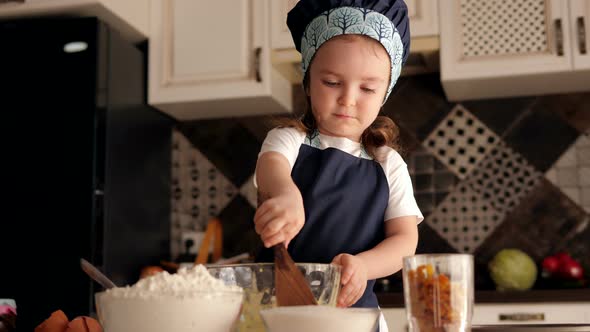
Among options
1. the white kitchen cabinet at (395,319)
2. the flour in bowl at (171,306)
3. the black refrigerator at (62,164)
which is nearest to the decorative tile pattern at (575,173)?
the white kitchen cabinet at (395,319)

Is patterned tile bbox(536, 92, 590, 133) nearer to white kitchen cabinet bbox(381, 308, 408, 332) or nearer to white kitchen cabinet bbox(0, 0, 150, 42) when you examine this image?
white kitchen cabinet bbox(381, 308, 408, 332)

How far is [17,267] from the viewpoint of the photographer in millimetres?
2379

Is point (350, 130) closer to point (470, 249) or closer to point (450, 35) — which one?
point (450, 35)

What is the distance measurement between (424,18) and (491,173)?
0.67 metres

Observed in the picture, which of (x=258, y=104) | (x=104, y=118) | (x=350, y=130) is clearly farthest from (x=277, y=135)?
(x=258, y=104)

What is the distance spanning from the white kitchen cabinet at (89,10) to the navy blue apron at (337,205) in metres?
1.52

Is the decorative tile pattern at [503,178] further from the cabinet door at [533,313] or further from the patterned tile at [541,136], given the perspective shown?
the cabinet door at [533,313]

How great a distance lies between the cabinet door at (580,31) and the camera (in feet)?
7.75

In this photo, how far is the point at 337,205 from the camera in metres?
1.15

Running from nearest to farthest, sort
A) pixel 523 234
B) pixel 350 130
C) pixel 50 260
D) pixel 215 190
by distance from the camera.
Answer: pixel 350 130
pixel 50 260
pixel 523 234
pixel 215 190

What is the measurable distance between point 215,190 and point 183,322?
2374 millimetres

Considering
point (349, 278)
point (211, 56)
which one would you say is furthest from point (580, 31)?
point (349, 278)

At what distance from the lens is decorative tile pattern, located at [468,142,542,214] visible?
2703mm

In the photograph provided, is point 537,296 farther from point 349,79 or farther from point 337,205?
point 349,79
